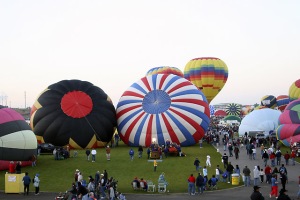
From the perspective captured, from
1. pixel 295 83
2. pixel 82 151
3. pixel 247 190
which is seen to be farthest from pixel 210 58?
pixel 247 190

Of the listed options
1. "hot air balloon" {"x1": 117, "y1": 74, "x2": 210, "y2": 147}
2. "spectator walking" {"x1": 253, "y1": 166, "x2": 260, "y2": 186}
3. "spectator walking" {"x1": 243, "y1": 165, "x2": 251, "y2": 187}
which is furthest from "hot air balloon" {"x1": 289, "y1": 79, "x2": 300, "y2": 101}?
"spectator walking" {"x1": 243, "y1": 165, "x2": 251, "y2": 187}

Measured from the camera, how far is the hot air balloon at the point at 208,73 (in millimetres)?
45312

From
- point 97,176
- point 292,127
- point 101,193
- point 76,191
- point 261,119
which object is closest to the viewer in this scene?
point 76,191

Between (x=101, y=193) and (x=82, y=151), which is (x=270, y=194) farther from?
(x=82, y=151)

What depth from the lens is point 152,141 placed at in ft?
88.5

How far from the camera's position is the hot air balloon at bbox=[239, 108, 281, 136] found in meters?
33.5

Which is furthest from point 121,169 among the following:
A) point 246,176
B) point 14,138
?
point 246,176

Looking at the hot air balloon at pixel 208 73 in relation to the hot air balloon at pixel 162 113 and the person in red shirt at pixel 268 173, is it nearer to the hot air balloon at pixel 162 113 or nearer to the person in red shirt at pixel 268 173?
the hot air balloon at pixel 162 113

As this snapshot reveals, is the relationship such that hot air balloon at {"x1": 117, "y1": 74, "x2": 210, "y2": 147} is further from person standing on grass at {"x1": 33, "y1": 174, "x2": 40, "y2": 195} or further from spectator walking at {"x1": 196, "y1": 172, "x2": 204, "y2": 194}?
person standing on grass at {"x1": 33, "y1": 174, "x2": 40, "y2": 195}

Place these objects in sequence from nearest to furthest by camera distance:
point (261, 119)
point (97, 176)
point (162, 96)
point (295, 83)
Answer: point (97, 176)
point (162, 96)
point (261, 119)
point (295, 83)

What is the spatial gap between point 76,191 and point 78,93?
16122 mm

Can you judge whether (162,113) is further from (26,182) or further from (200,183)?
(26,182)

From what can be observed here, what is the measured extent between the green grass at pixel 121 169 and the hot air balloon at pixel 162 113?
2232 mm

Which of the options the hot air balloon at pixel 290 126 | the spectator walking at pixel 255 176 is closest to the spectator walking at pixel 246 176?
the spectator walking at pixel 255 176
